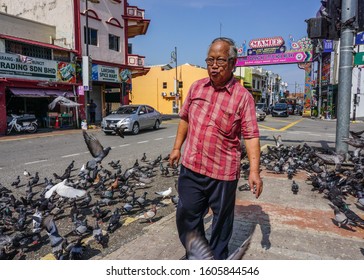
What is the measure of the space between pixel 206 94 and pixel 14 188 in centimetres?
506

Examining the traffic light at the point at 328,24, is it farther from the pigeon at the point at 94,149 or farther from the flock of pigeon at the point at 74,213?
the pigeon at the point at 94,149

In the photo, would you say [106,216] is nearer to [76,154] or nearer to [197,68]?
[76,154]

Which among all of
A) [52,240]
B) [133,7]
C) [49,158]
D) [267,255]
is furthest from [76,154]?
[133,7]

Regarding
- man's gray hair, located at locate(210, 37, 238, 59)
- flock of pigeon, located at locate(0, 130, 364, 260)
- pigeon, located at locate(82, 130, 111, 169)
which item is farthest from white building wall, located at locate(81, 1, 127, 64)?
man's gray hair, located at locate(210, 37, 238, 59)

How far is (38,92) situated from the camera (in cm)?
1870

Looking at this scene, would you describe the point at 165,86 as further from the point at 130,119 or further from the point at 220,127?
the point at 220,127

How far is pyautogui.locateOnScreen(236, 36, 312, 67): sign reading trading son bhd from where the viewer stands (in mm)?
20562

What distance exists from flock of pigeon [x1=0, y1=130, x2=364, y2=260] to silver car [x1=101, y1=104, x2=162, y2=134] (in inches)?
336

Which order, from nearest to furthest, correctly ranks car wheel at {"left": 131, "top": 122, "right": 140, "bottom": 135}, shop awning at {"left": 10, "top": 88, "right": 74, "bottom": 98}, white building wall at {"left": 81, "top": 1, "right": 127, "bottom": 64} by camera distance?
car wheel at {"left": 131, "top": 122, "right": 140, "bottom": 135} → shop awning at {"left": 10, "top": 88, "right": 74, "bottom": 98} → white building wall at {"left": 81, "top": 1, "right": 127, "bottom": 64}

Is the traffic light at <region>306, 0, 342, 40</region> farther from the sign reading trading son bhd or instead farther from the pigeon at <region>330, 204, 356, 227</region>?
the sign reading trading son bhd

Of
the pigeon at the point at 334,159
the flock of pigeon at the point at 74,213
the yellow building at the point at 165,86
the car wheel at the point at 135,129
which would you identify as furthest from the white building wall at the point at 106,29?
the pigeon at the point at 334,159

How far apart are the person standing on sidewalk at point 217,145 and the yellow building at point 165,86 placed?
41.9 meters

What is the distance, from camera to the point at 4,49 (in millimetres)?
17000

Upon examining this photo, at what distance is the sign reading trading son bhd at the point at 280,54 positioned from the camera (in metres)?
20.6
